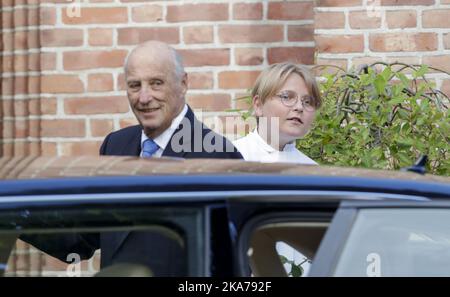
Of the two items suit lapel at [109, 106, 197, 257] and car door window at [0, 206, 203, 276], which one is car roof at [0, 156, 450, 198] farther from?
suit lapel at [109, 106, 197, 257]

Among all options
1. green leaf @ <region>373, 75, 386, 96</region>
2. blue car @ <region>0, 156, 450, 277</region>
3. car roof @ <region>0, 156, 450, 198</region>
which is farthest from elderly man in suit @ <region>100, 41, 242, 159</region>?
blue car @ <region>0, 156, 450, 277</region>

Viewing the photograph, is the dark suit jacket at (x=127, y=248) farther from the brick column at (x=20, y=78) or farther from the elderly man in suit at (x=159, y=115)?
the brick column at (x=20, y=78)

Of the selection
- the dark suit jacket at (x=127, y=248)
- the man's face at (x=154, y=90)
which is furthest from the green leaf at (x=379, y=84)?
the dark suit jacket at (x=127, y=248)

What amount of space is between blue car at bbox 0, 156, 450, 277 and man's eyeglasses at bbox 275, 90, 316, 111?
2.15 metres

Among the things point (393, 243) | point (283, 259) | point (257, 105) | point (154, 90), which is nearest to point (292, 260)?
point (283, 259)

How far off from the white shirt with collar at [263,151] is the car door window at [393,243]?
6.75ft

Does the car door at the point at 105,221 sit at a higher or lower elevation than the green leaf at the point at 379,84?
lower

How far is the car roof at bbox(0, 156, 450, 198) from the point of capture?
2.93 metres

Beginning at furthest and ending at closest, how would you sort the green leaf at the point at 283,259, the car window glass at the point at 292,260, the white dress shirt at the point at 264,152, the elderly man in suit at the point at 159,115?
1. the white dress shirt at the point at 264,152
2. the elderly man in suit at the point at 159,115
3. the green leaf at the point at 283,259
4. the car window glass at the point at 292,260

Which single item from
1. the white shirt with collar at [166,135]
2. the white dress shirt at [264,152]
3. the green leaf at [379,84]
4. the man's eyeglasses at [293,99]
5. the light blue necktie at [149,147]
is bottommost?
the white dress shirt at [264,152]

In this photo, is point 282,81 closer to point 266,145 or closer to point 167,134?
point 266,145

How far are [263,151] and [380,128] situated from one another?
53 cm

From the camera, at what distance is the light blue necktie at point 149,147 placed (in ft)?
15.6
